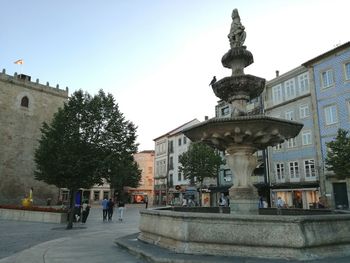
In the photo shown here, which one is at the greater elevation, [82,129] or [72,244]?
[82,129]

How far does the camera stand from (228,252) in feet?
20.4

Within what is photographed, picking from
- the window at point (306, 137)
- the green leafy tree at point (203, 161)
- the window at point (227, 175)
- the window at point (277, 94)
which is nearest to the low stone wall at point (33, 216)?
the green leafy tree at point (203, 161)

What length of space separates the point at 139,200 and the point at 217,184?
3784 cm

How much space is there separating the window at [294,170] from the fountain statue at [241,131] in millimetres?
25480

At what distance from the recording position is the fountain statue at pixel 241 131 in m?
8.24

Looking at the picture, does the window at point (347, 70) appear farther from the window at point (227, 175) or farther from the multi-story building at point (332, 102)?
the window at point (227, 175)

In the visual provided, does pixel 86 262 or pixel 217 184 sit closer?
pixel 86 262

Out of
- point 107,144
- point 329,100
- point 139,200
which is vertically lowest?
point 139,200

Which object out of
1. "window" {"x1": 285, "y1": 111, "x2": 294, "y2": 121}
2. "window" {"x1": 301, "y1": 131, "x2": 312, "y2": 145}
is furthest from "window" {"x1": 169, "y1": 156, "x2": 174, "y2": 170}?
"window" {"x1": 301, "y1": 131, "x2": 312, "y2": 145}

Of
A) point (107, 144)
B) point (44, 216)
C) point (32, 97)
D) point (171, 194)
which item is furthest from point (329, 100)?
point (32, 97)

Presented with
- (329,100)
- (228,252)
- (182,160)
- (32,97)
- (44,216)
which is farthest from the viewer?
(32,97)

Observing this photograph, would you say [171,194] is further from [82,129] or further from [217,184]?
[82,129]

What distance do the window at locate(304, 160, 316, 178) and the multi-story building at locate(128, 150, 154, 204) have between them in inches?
2021

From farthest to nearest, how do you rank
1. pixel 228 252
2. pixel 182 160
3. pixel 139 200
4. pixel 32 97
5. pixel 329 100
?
pixel 139 200 → pixel 32 97 → pixel 182 160 → pixel 329 100 → pixel 228 252
